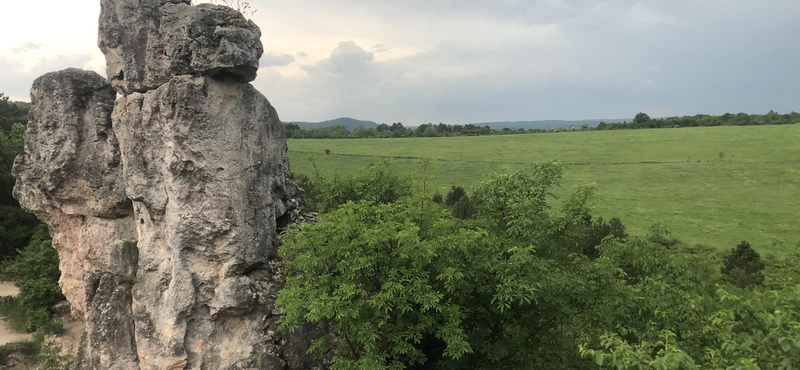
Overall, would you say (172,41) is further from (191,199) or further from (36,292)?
(36,292)

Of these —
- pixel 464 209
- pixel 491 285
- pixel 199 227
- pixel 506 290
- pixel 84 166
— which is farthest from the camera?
pixel 464 209

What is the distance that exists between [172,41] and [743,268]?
119 feet

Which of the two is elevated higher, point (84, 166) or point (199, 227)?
point (84, 166)

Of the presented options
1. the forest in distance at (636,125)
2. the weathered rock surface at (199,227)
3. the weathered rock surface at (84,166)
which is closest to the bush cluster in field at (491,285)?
the weathered rock surface at (199,227)

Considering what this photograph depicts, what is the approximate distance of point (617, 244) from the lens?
13711 millimetres

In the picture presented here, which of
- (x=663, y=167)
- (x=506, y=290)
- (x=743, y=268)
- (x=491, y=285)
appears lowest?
(x=743, y=268)

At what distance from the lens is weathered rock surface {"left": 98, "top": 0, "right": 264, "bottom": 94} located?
566 inches

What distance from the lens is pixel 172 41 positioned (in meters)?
14.6

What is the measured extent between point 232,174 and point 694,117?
135022mm

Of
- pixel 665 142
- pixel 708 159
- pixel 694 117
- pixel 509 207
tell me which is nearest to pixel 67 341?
pixel 509 207

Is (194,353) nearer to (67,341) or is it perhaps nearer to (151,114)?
(151,114)

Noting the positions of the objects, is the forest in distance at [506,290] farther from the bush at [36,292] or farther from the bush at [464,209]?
the bush at [464,209]

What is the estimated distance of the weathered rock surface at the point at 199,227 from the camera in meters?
14.6

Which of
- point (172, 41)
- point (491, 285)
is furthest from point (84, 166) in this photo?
point (491, 285)
